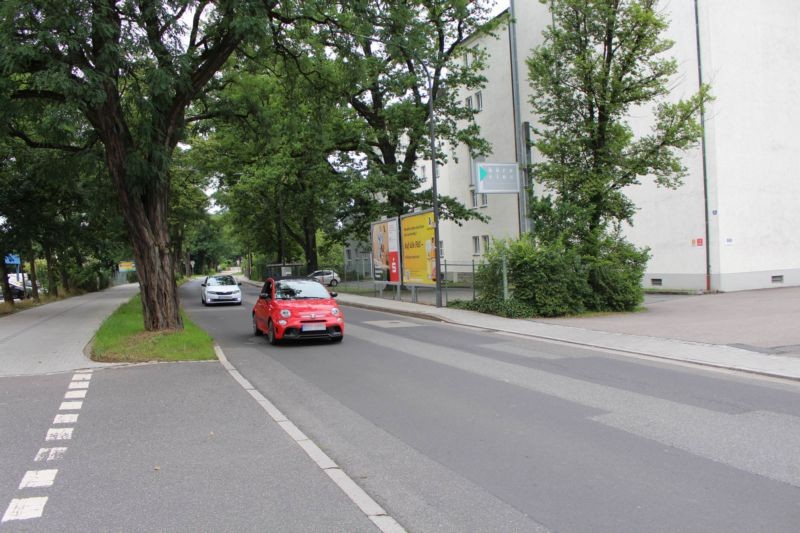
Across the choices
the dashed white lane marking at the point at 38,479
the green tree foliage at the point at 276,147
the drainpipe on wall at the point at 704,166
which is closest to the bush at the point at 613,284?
the drainpipe on wall at the point at 704,166

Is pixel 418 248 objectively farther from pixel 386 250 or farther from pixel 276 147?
pixel 276 147

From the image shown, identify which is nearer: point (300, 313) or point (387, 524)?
point (387, 524)

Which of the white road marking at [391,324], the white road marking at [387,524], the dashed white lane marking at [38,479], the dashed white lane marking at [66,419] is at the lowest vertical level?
the white road marking at [391,324]

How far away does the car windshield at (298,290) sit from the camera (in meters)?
13.5

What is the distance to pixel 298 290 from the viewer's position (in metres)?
13.8

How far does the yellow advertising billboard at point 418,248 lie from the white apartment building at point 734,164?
4.23m

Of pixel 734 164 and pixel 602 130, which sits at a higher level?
pixel 602 130

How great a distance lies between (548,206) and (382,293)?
43.2ft

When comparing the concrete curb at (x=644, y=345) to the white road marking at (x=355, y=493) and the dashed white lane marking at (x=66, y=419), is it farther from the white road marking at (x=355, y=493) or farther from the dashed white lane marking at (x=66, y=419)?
the dashed white lane marking at (x=66, y=419)

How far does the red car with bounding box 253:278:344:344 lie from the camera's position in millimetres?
12703

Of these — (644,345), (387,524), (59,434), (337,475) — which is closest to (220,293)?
(644,345)

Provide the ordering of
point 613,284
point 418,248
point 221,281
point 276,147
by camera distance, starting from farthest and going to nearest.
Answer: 1. point 221,281
2. point 418,248
3. point 276,147
4. point 613,284

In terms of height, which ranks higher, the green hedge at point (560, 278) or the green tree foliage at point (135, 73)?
the green tree foliage at point (135, 73)

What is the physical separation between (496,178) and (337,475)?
16.2m
